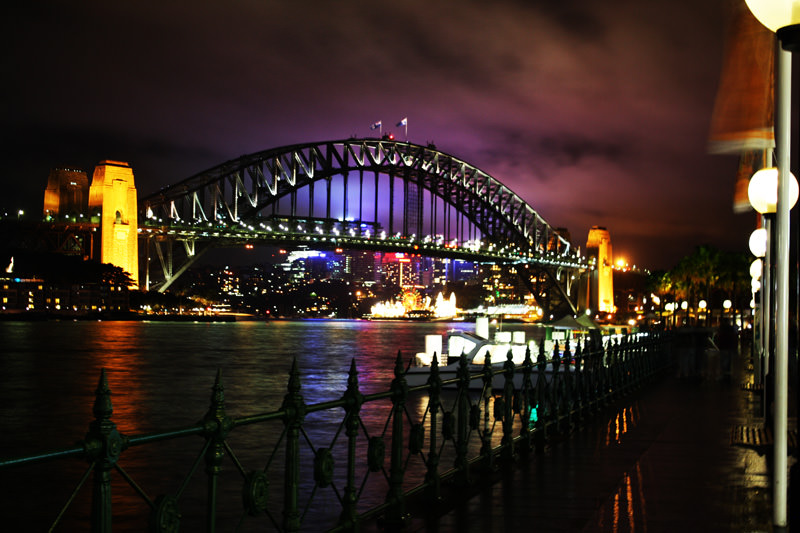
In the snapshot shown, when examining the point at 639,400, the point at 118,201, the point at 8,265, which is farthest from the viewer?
the point at 8,265

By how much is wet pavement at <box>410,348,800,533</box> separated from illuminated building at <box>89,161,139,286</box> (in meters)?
79.0

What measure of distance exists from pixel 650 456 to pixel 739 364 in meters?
21.2

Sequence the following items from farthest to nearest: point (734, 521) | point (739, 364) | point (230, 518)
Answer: point (739, 364) < point (230, 518) < point (734, 521)

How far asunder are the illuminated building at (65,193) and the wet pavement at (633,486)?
287 ft

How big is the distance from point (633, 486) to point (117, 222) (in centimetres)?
8419

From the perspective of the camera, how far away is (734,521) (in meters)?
6.48

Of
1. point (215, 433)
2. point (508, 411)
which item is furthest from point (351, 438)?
point (508, 411)

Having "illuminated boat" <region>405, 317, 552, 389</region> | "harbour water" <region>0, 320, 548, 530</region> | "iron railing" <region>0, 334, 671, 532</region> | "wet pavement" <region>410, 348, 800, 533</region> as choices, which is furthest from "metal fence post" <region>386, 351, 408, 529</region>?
"illuminated boat" <region>405, 317, 552, 389</region>

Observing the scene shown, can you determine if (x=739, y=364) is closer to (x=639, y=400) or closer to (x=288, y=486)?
(x=639, y=400)

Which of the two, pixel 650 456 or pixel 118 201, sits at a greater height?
pixel 118 201

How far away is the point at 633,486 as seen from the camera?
777 centimetres

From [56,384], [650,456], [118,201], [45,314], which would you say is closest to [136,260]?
[118,201]

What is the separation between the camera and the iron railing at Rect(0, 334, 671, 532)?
3.90 metres

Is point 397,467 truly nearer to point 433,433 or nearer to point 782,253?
point 433,433
